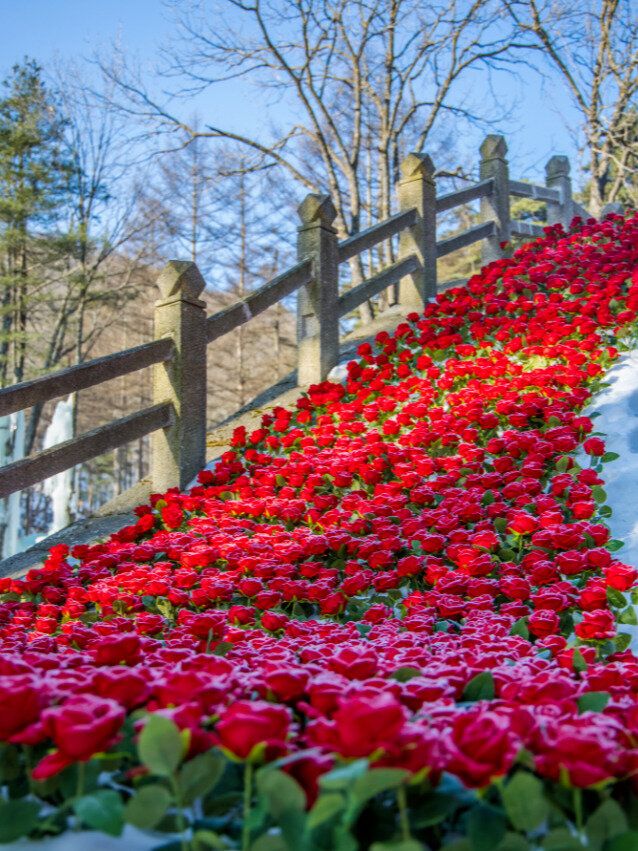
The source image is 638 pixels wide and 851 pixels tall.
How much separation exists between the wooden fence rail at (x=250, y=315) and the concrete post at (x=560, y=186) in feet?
5.77

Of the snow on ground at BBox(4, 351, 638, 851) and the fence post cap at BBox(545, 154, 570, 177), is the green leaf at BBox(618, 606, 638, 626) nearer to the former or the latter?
the snow on ground at BBox(4, 351, 638, 851)

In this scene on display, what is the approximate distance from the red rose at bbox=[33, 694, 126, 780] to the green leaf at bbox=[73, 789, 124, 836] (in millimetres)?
54

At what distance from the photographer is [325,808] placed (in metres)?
0.94

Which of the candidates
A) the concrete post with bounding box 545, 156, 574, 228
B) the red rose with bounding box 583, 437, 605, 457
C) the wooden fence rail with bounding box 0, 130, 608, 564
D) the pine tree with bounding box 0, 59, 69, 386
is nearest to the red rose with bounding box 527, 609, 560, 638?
the red rose with bounding box 583, 437, 605, 457

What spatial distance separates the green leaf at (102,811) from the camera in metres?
1.02

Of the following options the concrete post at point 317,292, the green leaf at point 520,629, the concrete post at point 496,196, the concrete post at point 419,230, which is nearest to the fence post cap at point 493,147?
the concrete post at point 496,196

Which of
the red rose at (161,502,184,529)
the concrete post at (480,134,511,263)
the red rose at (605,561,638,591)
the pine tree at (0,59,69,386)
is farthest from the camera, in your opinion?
the pine tree at (0,59,69,386)

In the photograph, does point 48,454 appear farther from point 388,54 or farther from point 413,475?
point 388,54

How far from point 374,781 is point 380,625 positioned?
6.71 ft

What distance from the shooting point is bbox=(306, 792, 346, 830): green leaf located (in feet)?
3.05

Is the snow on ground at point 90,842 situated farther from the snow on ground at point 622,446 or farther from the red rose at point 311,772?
the snow on ground at point 622,446

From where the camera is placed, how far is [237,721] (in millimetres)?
1042

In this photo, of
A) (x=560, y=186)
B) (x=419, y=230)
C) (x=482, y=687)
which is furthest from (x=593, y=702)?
(x=560, y=186)

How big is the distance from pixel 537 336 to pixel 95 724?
4.88 m
